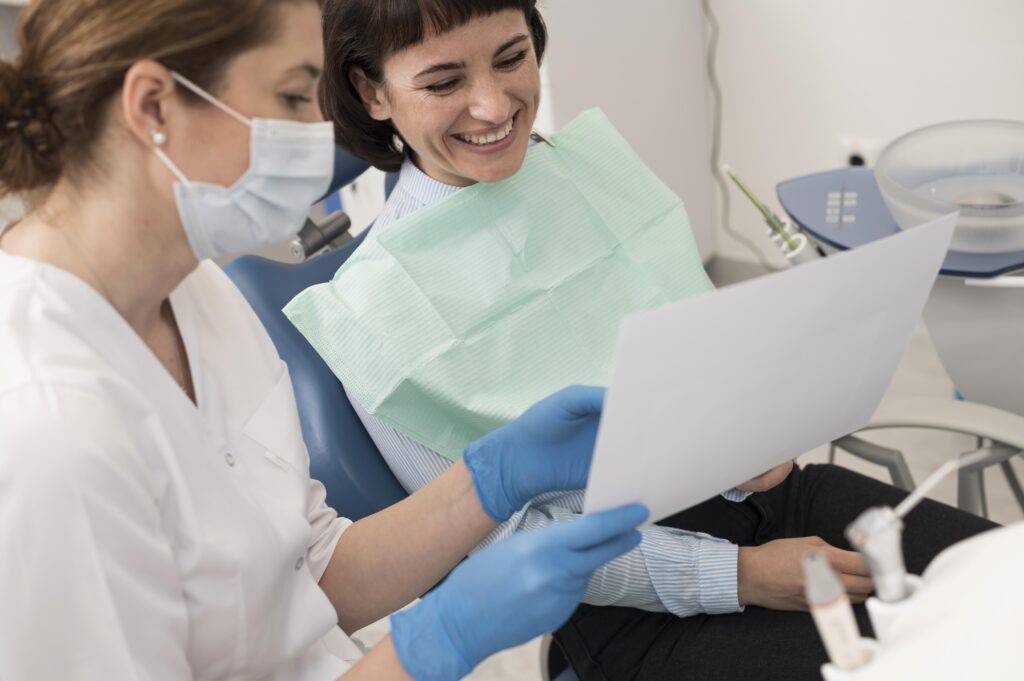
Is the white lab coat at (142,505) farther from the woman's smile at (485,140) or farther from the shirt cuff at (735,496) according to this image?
the shirt cuff at (735,496)

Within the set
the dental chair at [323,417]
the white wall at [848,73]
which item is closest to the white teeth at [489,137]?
the dental chair at [323,417]

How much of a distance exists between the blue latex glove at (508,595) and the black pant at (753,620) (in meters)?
0.29

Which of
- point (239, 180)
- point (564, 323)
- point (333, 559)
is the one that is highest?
point (239, 180)

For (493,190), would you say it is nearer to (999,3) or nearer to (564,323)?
(564,323)

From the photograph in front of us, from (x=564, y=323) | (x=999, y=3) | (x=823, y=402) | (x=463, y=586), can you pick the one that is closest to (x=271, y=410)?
(x=463, y=586)

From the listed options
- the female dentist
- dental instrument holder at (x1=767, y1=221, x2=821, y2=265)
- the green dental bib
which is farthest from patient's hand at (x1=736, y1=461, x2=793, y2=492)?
the female dentist

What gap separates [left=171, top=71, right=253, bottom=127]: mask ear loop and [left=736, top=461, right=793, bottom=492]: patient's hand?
0.80 metres

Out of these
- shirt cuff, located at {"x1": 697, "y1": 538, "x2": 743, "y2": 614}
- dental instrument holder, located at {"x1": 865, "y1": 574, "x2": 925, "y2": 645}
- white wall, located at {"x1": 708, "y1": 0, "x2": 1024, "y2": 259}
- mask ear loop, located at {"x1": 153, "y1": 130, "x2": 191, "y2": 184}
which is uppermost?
mask ear loop, located at {"x1": 153, "y1": 130, "x2": 191, "y2": 184}

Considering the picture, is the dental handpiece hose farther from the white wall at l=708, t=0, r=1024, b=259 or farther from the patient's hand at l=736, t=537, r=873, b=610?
the white wall at l=708, t=0, r=1024, b=259

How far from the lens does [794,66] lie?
9.07 ft

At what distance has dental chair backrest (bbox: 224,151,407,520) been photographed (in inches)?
49.0

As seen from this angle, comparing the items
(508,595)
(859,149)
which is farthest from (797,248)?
(859,149)

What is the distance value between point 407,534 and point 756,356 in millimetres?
502

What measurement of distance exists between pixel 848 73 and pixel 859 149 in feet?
0.67
